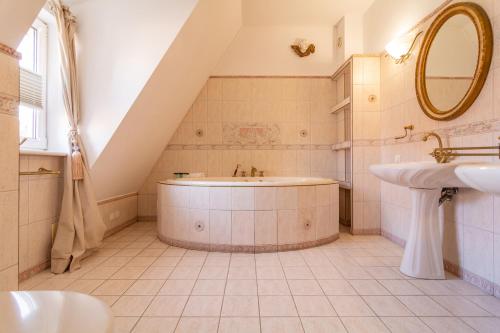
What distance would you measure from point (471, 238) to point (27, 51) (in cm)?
385

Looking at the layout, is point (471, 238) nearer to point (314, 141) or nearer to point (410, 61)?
point (410, 61)

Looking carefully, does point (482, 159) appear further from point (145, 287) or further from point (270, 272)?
point (145, 287)

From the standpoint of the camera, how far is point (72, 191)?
7.22 ft

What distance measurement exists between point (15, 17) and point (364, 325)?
2270 mm

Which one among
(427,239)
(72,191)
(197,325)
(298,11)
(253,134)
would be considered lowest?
(197,325)

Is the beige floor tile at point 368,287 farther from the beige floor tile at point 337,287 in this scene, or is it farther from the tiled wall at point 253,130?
the tiled wall at point 253,130

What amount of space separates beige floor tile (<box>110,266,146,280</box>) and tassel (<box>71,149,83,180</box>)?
2.81ft

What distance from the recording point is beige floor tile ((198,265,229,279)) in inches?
79.0

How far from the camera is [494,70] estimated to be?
1699 mm

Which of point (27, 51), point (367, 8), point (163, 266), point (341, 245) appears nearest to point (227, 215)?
point (163, 266)

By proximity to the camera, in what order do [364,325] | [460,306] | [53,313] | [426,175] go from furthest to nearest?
[426,175], [460,306], [364,325], [53,313]

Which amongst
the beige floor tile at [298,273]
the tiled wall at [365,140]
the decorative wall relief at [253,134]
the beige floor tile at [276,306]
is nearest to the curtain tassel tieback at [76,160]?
the beige floor tile at [276,306]

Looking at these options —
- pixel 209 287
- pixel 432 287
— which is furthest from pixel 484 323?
pixel 209 287

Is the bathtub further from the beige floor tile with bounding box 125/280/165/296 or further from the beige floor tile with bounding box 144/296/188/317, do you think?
the beige floor tile with bounding box 144/296/188/317
